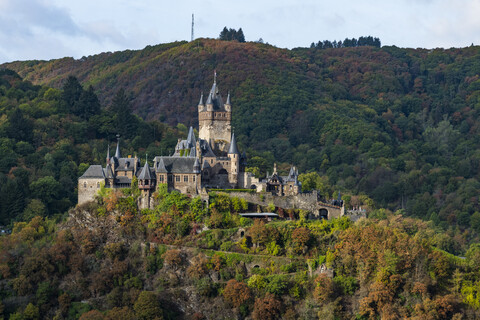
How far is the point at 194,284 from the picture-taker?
6588 centimetres

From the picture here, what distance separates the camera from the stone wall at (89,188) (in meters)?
72.5

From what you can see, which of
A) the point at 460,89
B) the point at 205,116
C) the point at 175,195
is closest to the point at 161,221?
the point at 175,195

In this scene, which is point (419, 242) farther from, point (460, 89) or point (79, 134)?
point (460, 89)

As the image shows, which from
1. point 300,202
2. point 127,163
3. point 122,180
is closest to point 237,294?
point 300,202

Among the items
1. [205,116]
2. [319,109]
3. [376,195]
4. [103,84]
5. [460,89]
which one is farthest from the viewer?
[460,89]

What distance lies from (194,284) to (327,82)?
367 ft

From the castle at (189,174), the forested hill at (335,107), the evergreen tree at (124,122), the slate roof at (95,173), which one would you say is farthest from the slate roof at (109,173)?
the evergreen tree at (124,122)

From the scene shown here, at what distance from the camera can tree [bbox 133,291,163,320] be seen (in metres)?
63.1

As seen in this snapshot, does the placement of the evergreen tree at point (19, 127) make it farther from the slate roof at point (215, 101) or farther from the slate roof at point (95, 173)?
the slate roof at point (215, 101)

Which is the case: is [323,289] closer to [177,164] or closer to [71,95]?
[177,164]

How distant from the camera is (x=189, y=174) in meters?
70.6

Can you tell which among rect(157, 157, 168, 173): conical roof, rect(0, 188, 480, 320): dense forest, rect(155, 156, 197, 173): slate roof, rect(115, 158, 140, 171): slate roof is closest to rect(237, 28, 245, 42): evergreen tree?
rect(115, 158, 140, 171): slate roof

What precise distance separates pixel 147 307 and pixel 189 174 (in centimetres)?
1282

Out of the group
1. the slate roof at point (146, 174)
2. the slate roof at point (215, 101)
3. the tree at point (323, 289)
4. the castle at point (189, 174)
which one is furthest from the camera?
the slate roof at point (215, 101)
